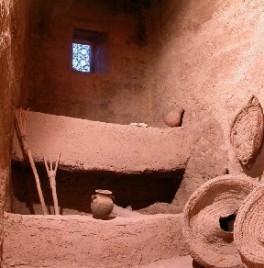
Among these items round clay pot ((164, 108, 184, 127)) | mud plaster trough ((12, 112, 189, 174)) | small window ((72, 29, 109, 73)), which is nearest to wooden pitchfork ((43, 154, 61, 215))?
mud plaster trough ((12, 112, 189, 174))

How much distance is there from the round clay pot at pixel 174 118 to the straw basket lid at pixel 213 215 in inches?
62.4

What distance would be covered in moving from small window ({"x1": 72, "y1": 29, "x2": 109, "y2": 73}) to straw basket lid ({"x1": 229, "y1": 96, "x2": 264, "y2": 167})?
2.56 m

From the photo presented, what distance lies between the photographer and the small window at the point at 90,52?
A: 17.9 feet

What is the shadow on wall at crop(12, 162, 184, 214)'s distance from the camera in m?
3.87

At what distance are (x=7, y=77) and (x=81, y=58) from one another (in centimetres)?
284

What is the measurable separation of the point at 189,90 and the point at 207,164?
36.6 inches

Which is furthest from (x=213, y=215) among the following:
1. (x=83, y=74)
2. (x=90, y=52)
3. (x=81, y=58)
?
(x=90, y=52)

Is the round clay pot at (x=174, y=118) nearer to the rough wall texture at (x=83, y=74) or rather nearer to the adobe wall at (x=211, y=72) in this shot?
the adobe wall at (x=211, y=72)

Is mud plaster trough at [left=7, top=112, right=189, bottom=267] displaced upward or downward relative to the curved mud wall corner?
downward

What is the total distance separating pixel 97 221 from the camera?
119 inches

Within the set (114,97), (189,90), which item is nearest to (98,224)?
(189,90)

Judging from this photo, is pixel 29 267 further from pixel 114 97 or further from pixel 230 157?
pixel 114 97

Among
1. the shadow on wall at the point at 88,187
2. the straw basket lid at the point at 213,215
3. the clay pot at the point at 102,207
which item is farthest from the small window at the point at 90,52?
the straw basket lid at the point at 213,215

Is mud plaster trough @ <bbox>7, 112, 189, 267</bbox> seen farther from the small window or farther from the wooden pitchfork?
the small window
